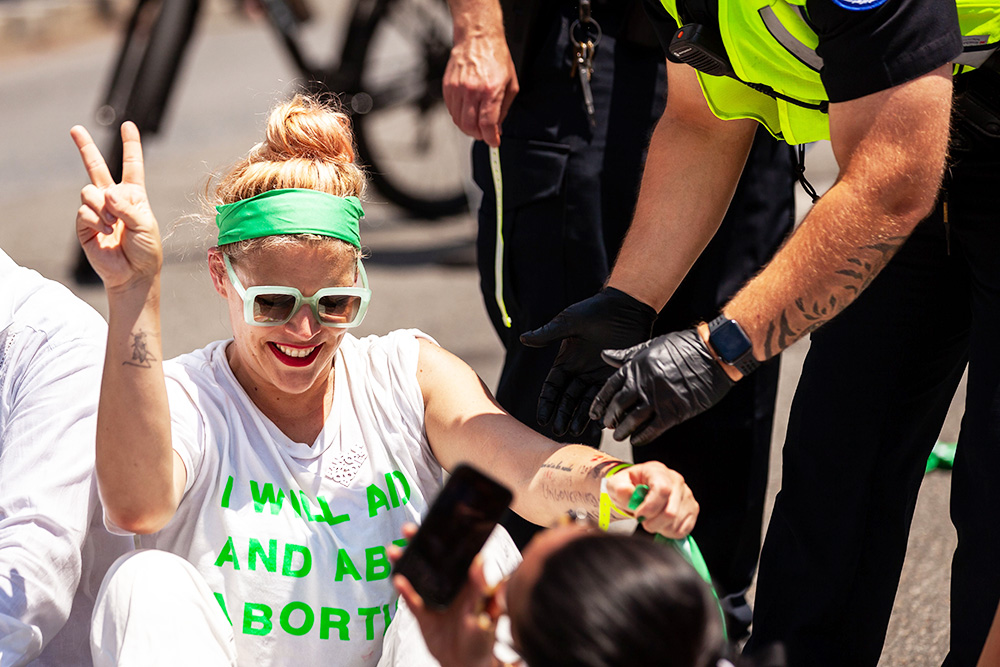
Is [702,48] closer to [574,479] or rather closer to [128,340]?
[574,479]

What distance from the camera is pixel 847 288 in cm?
173

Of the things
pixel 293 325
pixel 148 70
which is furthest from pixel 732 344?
pixel 148 70

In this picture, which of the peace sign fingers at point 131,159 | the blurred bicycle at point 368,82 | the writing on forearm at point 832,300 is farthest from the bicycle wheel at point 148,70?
the writing on forearm at point 832,300

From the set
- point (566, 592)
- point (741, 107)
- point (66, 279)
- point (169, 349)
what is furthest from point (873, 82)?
point (66, 279)

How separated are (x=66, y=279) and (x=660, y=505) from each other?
4797 mm

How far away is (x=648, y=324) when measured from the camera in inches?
82.8

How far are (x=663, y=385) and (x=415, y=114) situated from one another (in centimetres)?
501

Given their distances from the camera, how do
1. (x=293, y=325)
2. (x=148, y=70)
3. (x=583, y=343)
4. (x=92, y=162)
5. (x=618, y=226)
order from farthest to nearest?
(x=148, y=70) < (x=618, y=226) < (x=583, y=343) < (x=293, y=325) < (x=92, y=162)

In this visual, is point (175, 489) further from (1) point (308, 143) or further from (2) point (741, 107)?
(2) point (741, 107)

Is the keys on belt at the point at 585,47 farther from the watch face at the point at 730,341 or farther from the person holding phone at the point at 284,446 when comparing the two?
the watch face at the point at 730,341

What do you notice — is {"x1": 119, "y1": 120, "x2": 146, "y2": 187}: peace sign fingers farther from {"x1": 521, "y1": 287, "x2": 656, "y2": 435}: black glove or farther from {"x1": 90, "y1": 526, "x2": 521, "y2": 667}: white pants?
{"x1": 521, "y1": 287, "x2": 656, "y2": 435}: black glove

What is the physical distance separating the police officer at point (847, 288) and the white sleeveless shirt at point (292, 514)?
0.35 metres

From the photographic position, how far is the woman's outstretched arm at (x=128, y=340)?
1.68 m

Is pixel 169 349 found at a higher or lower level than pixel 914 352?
lower
